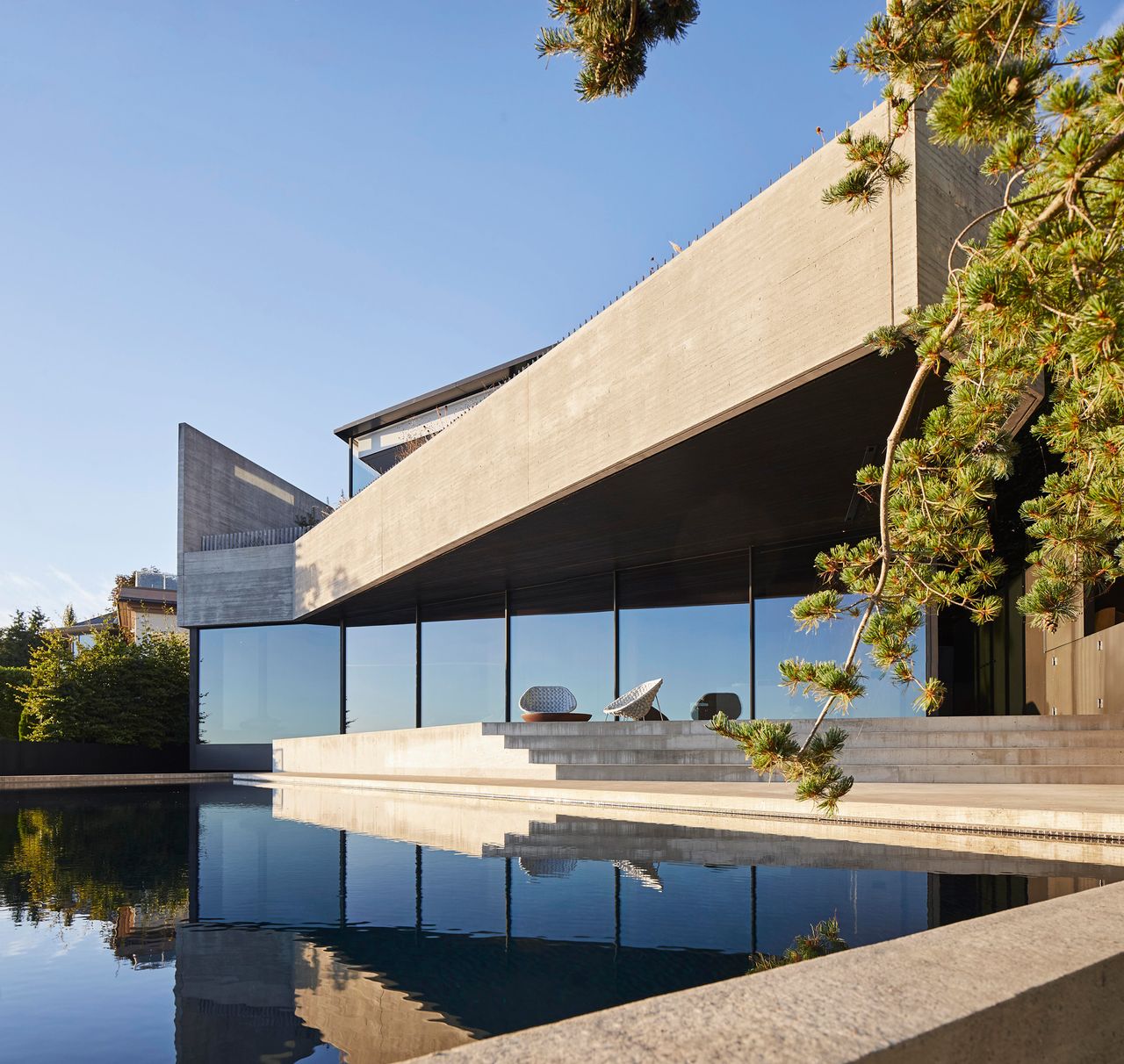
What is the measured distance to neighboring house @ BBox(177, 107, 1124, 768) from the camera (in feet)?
25.2

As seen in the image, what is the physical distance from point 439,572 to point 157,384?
10918mm

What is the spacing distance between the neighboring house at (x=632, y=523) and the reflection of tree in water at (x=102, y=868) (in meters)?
5.35

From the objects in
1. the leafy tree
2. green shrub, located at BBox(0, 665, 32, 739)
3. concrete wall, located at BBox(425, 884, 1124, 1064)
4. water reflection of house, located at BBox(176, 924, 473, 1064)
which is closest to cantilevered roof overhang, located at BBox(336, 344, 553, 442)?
green shrub, located at BBox(0, 665, 32, 739)

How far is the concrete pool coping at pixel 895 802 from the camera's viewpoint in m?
5.82

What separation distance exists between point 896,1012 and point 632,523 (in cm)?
1118

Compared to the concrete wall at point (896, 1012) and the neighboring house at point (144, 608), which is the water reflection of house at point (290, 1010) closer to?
the concrete wall at point (896, 1012)

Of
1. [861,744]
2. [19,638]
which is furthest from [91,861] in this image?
[19,638]

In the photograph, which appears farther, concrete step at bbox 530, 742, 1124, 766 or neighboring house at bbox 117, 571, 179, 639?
neighboring house at bbox 117, 571, 179, 639

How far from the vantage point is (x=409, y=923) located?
14.0ft

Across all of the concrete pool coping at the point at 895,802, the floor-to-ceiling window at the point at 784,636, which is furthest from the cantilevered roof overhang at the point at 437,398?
the concrete pool coping at the point at 895,802

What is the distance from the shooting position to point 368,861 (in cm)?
620

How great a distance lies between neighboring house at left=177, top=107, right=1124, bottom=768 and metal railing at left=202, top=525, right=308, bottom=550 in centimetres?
5

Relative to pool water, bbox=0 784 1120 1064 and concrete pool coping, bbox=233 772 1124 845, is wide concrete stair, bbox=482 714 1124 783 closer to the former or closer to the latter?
concrete pool coping, bbox=233 772 1124 845

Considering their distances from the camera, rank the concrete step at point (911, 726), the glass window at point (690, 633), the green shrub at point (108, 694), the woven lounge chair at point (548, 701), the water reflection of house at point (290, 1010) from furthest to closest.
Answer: the green shrub at point (108, 694)
the woven lounge chair at point (548, 701)
the glass window at point (690, 633)
the concrete step at point (911, 726)
the water reflection of house at point (290, 1010)
